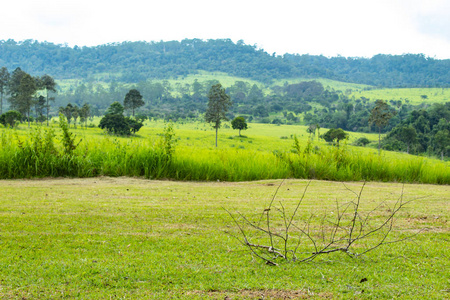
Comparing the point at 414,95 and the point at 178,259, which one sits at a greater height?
the point at 414,95

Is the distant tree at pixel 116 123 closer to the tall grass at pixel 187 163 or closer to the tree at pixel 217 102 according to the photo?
the tree at pixel 217 102

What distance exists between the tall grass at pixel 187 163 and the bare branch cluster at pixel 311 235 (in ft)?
14.7

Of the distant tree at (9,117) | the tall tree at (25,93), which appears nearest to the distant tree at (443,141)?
the distant tree at (9,117)

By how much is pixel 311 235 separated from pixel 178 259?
56.6 inches

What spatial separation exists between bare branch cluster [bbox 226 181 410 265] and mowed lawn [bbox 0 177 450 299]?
0.27 feet

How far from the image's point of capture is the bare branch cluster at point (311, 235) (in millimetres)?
3021

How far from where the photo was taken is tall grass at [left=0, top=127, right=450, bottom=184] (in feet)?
27.9

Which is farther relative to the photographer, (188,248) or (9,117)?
(9,117)

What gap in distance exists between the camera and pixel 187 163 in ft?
29.3

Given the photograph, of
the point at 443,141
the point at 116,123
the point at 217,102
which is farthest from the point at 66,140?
the point at 443,141

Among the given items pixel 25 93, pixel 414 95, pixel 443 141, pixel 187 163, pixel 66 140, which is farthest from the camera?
pixel 414 95

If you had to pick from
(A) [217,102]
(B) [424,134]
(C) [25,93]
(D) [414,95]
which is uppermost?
(D) [414,95]

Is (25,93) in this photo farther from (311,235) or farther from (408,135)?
Result: (311,235)

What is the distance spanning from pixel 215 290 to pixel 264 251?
782 mm
